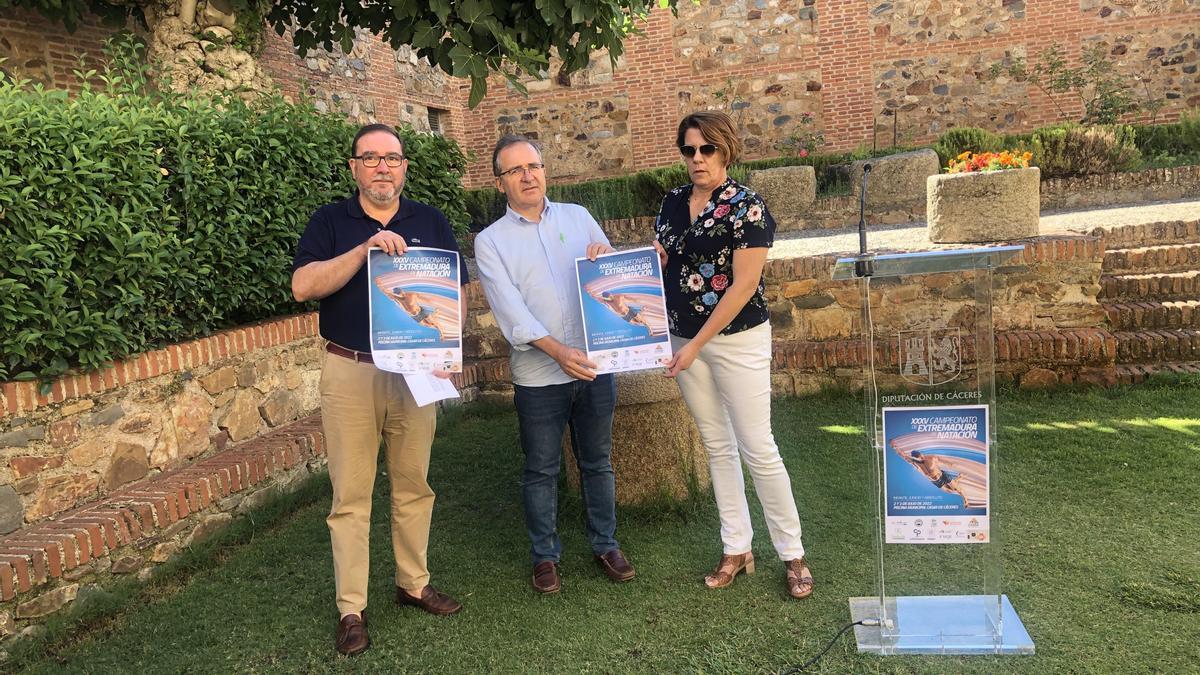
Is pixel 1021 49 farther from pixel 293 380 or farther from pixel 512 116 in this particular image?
pixel 293 380

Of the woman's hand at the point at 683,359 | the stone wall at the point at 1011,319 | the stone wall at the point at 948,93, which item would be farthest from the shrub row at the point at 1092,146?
the woman's hand at the point at 683,359

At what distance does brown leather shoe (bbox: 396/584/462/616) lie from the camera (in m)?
3.40

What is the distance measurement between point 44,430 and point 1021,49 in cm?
1663

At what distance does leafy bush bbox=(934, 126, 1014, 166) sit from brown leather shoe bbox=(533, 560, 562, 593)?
34.5 feet

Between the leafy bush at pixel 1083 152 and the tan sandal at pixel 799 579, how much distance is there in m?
10.1

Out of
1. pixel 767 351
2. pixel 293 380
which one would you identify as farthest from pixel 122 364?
pixel 767 351

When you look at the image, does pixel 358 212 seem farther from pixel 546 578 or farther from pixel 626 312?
pixel 546 578

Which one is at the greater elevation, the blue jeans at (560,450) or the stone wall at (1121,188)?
the stone wall at (1121,188)

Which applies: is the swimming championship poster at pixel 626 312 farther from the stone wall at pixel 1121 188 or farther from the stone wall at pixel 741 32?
the stone wall at pixel 741 32

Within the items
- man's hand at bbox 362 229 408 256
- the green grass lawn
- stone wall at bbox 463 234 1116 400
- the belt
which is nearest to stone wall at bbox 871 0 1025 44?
stone wall at bbox 463 234 1116 400

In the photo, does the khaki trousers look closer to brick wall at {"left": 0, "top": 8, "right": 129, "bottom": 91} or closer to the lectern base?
the lectern base

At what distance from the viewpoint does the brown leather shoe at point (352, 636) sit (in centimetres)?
314

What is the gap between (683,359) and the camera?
10.5 feet

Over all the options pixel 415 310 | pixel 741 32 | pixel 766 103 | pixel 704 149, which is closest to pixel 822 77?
pixel 766 103
